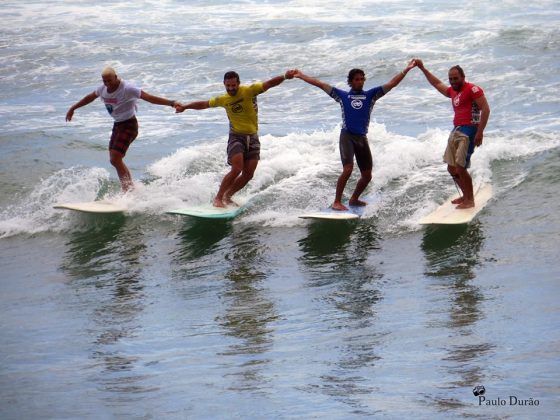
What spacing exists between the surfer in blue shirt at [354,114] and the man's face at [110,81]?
7.70 ft

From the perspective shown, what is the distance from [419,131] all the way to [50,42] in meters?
15.0

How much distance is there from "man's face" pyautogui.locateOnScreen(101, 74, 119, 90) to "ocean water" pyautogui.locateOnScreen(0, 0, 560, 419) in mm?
1622

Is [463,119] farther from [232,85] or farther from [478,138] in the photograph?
[232,85]

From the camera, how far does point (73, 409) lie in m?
6.73

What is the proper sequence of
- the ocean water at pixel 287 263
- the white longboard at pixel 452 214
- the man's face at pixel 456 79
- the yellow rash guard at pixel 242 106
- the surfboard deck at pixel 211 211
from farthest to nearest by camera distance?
the surfboard deck at pixel 211 211 → the yellow rash guard at pixel 242 106 → the white longboard at pixel 452 214 → the man's face at pixel 456 79 → the ocean water at pixel 287 263

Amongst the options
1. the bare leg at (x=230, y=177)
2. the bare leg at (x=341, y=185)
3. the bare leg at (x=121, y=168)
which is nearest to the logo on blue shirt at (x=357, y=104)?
the bare leg at (x=341, y=185)

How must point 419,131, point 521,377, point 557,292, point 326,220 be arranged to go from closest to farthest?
point 521,377 < point 557,292 < point 326,220 < point 419,131

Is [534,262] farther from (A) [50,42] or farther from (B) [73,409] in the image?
(A) [50,42]

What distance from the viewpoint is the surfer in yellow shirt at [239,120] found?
38.1ft

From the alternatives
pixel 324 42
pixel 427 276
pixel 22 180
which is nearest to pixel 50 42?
pixel 324 42

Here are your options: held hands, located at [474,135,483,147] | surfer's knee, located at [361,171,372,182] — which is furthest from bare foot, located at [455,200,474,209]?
surfer's knee, located at [361,171,372,182]

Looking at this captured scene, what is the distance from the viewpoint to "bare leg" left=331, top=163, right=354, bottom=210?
11.6 metres

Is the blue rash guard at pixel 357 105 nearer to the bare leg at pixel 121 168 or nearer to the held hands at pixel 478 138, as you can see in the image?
the held hands at pixel 478 138

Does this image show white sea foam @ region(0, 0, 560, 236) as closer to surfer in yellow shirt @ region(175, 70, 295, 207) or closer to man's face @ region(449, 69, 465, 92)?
surfer in yellow shirt @ region(175, 70, 295, 207)
